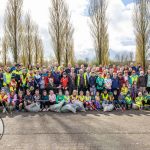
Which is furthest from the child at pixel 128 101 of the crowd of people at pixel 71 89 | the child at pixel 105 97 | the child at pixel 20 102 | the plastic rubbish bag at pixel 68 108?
the child at pixel 20 102

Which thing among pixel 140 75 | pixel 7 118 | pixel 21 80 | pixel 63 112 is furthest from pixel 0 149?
pixel 140 75

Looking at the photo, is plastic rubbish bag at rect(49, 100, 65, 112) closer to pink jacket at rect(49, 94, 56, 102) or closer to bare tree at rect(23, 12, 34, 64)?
pink jacket at rect(49, 94, 56, 102)

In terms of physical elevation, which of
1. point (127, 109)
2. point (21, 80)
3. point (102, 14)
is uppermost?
point (102, 14)

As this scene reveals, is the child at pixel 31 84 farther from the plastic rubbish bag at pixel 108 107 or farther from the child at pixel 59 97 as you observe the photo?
Answer: the plastic rubbish bag at pixel 108 107

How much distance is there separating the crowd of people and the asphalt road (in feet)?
6.17

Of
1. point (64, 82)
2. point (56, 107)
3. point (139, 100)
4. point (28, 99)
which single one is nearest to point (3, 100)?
→ point (28, 99)

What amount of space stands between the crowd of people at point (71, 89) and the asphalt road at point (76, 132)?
6.17ft

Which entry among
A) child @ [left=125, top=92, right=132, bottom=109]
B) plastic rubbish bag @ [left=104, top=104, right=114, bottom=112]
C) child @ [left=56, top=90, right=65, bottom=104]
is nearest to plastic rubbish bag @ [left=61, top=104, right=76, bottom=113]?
child @ [left=56, top=90, right=65, bottom=104]

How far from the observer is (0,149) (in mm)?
7332

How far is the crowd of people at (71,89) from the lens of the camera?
14453mm

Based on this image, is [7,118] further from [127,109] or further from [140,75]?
[140,75]

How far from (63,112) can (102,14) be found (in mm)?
16520

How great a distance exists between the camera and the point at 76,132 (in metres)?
9.23

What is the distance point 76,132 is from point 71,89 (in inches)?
262
